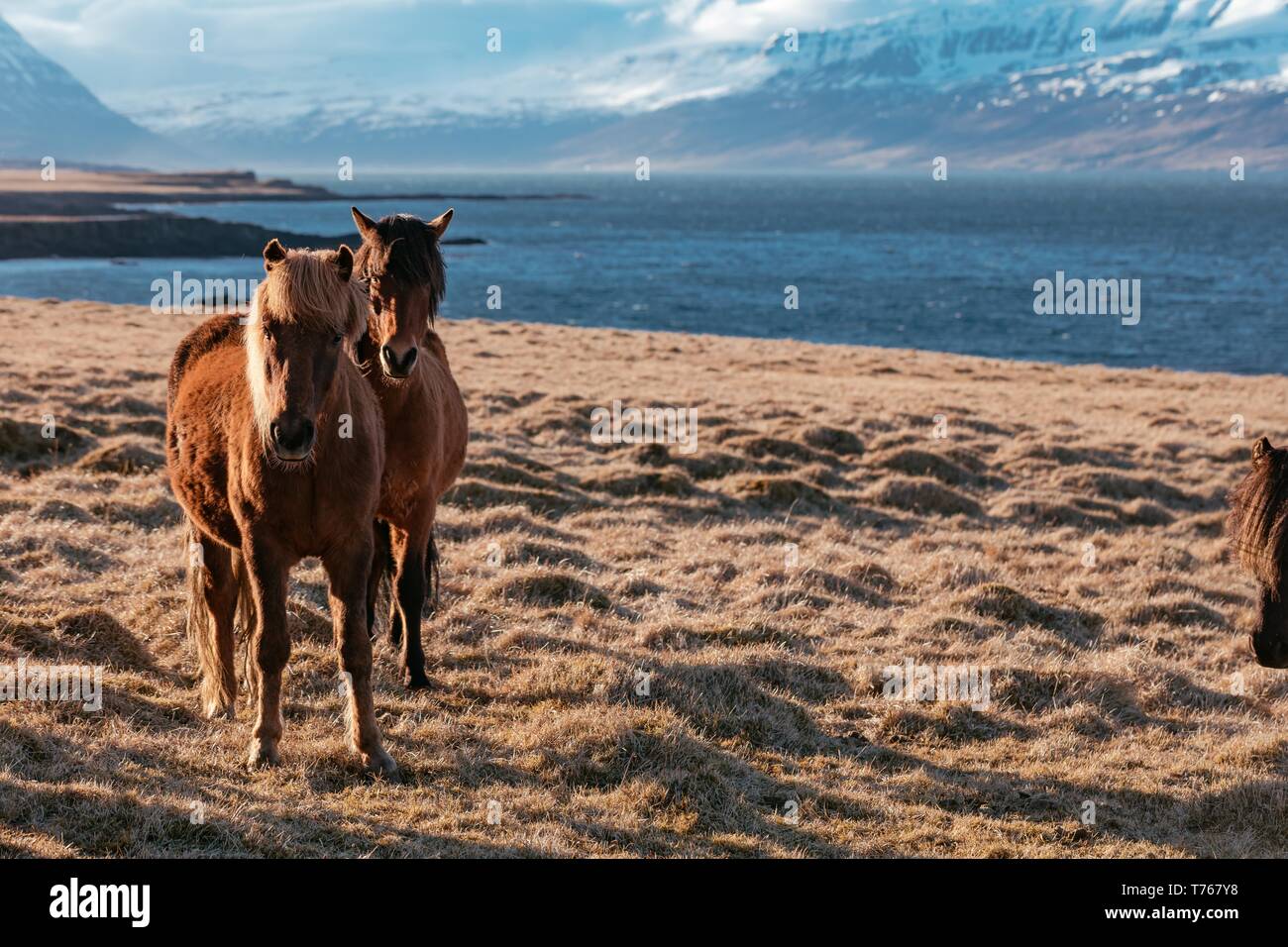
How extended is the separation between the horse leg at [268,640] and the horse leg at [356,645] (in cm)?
29

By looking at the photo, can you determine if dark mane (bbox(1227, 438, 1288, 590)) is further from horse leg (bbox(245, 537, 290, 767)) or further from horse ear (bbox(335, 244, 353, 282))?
horse leg (bbox(245, 537, 290, 767))

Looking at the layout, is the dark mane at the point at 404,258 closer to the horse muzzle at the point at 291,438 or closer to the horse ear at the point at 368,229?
the horse ear at the point at 368,229

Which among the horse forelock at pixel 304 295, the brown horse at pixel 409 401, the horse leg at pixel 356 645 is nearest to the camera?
the horse forelock at pixel 304 295

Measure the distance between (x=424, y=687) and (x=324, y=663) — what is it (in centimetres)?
80

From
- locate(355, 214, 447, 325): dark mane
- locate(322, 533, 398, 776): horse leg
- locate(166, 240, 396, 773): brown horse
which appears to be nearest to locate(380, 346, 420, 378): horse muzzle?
locate(166, 240, 396, 773): brown horse

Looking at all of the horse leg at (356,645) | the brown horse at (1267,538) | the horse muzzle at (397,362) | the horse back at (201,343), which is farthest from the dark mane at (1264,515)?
the horse back at (201,343)

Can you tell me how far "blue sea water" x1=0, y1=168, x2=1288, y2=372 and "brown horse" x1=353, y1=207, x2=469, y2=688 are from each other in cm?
3420

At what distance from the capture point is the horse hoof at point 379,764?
727 cm

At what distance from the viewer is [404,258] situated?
7840mm

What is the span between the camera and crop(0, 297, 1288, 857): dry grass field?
6.90 m

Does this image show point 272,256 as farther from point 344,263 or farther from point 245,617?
point 245,617

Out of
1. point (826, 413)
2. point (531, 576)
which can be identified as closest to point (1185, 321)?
point (826, 413)

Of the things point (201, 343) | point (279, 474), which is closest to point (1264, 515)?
point (279, 474)

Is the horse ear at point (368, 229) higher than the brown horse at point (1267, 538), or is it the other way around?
the horse ear at point (368, 229)
